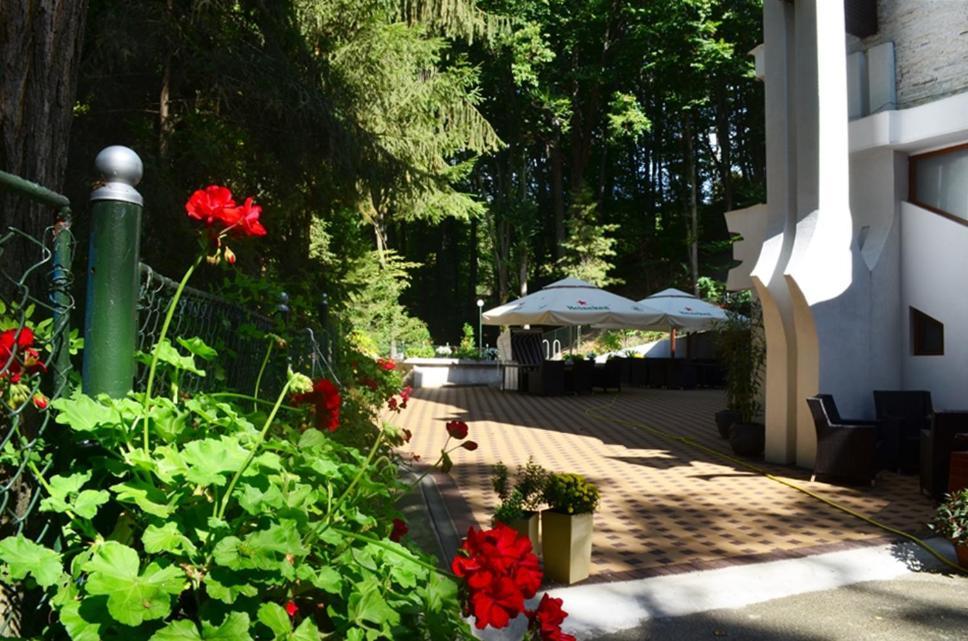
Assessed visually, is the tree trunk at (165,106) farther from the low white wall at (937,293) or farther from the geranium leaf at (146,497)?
the low white wall at (937,293)

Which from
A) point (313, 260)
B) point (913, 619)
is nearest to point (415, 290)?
point (313, 260)

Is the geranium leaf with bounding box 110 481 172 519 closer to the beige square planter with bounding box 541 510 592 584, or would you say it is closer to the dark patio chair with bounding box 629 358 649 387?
the beige square planter with bounding box 541 510 592 584

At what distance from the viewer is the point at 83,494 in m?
1.45

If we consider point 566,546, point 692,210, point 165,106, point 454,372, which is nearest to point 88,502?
point 566,546

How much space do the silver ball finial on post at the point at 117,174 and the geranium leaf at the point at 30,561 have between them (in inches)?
31.0

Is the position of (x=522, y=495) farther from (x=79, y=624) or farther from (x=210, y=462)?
(x=79, y=624)

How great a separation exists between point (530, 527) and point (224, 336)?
2.16 metres

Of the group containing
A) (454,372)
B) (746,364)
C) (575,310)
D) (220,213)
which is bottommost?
(454,372)

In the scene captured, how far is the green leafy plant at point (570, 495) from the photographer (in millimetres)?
4527

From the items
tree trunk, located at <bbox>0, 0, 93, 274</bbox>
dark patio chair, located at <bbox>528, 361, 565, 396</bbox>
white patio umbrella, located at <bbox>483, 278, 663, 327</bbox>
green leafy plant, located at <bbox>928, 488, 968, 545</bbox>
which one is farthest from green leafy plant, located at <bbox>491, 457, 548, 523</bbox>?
dark patio chair, located at <bbox>528, 361, 565, 396</bbox>

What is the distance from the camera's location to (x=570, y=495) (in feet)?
14.9

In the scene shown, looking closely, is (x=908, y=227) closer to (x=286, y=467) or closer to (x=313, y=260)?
(x=313, y=260)

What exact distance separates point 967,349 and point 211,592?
29.1 feet

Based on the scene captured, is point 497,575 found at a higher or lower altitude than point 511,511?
higher
